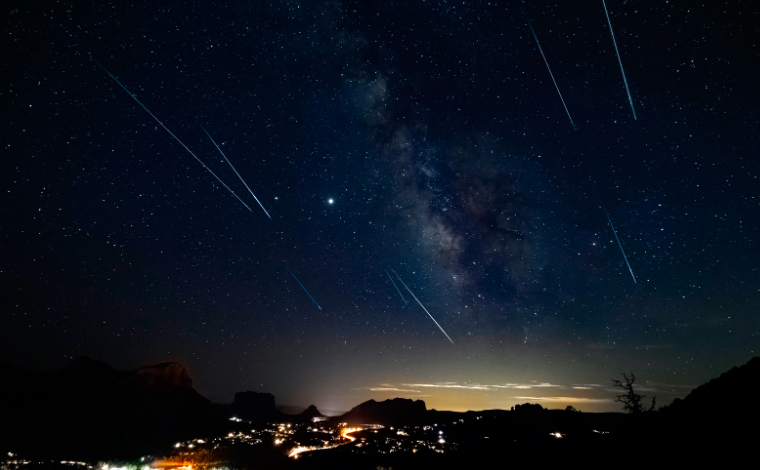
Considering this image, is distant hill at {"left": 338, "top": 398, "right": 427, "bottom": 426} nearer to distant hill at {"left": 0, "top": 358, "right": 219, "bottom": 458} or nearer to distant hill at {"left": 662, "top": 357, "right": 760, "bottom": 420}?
distant hill at {"left": 0, "top": 358, "right": 219, "bottom": 458}

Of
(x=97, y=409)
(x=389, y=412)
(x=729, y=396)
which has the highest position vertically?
(x=729, y=396)

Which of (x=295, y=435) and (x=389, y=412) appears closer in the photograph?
(x=295, y=435)

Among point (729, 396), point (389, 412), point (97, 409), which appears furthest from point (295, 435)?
point (729, 396)

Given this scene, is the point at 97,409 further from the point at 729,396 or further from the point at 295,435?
the point at 729,396

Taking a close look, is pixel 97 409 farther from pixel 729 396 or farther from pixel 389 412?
pixel 729 396

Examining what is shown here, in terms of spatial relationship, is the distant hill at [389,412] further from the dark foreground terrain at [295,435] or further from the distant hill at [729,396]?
the distant hill at [729,396]

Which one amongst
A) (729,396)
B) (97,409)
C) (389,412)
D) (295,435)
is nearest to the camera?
(729,396)

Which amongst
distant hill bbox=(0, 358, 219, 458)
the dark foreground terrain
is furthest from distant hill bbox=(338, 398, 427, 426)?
distant hill bbox=(0, 358, 219, 458)

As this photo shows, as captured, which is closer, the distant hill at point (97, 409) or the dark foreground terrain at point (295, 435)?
the dark foreground terrain at point (295, 435)

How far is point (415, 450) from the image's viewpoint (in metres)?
60.1

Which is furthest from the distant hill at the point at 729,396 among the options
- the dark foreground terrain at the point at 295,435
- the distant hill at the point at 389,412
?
the distant hill at the point at 389,412

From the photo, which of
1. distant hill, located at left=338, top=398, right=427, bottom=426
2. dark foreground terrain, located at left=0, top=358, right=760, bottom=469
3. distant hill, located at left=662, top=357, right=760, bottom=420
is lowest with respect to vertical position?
distant hill, located at left=338, top=398, right=427, bottom=426

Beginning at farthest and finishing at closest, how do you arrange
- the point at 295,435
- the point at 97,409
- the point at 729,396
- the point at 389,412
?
the point at 389,412 → the point at 97,409 → the point at 295,435 → the point at 729,396

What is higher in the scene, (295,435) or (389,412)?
(295,435)
